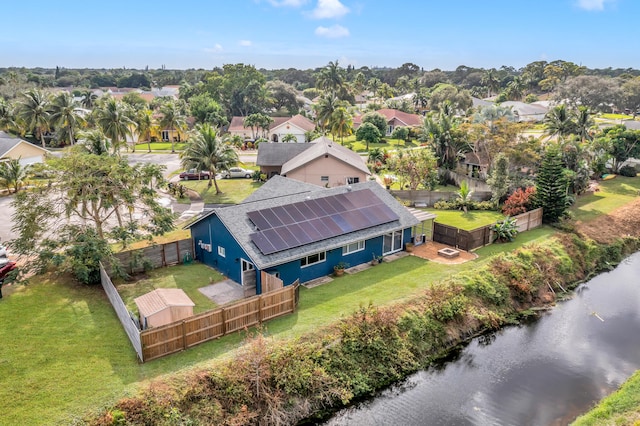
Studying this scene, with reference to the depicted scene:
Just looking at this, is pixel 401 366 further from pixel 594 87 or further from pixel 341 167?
pixel 594 87

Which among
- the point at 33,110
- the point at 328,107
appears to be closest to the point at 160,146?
the point at 33,110

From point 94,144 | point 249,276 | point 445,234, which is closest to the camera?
point 249,276

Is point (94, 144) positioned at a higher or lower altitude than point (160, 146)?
higher

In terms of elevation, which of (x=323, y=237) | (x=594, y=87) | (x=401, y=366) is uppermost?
(x=594, y=87)

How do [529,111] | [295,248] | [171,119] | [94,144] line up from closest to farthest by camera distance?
[295,248]
[94,144]
[171,119]
[529,111]

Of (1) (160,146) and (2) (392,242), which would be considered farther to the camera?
(1) (160,146)

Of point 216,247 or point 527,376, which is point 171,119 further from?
point 527,376

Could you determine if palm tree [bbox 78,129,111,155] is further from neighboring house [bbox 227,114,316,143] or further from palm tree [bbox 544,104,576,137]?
palm tree [bbox 544,104,576,137]

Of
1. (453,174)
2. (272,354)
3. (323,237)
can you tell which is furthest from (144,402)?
(453,174)
